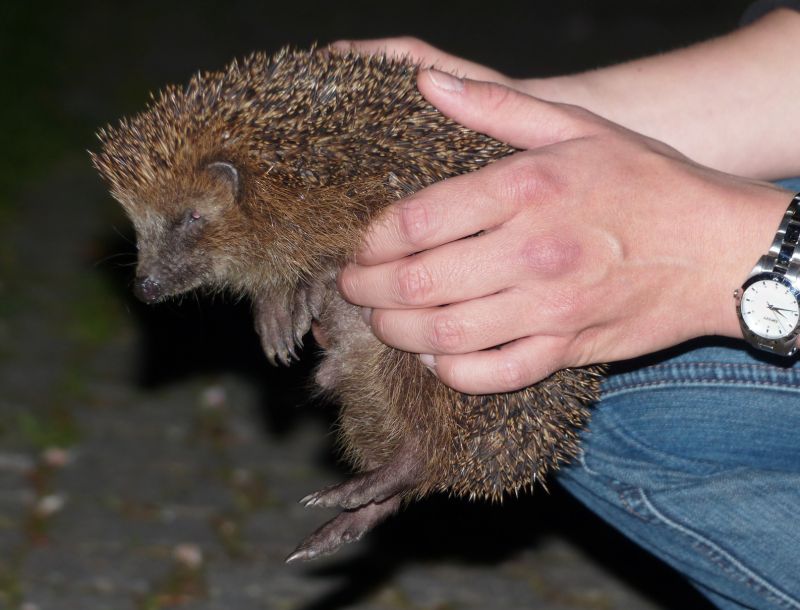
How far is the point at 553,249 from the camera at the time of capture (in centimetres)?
223

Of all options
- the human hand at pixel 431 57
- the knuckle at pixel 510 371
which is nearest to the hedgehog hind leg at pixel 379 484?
the knuckle at pixel 510 371

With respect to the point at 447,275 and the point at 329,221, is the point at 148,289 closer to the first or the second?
the point at 329,221

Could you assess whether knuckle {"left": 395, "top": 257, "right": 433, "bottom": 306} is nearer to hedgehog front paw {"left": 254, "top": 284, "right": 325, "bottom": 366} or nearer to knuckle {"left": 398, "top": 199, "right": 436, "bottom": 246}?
knuckle {"left": 398, "top": 199, "right": 436, "bottom": 246}

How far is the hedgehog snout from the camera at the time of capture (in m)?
2.58

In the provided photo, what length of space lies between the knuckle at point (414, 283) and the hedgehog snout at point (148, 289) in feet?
2.04

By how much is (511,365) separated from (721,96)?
3.58ft

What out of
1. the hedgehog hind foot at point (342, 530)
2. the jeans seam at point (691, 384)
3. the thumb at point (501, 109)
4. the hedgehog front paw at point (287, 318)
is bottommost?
the hedgehog hind foot at point (342, 530)

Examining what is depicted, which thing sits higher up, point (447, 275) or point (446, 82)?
point (446, 82)

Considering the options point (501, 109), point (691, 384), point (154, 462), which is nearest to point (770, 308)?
point (691, 384)

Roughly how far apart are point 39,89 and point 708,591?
7249 millimetres

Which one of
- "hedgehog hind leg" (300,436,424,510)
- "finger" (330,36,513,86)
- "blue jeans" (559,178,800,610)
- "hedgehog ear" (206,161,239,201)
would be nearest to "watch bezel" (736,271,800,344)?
"blue jeans" (559,178,800,610)

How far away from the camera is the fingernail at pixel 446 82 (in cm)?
237

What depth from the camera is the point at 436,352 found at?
237 cm

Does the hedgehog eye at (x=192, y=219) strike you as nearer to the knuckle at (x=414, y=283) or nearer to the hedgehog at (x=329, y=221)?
the hedgehog at (x=329, y=221)
